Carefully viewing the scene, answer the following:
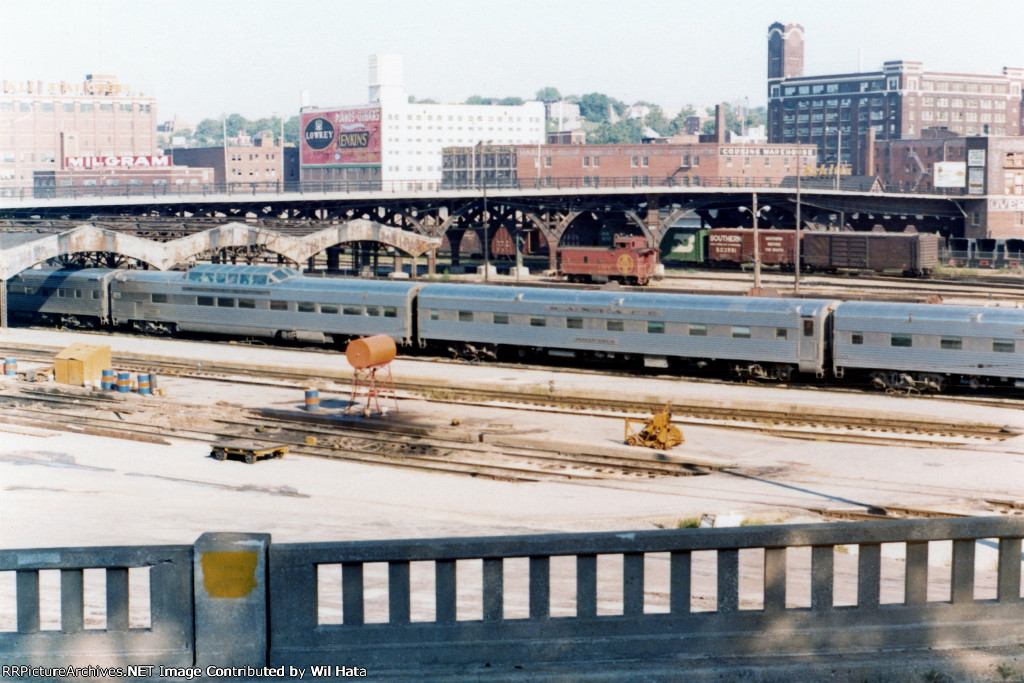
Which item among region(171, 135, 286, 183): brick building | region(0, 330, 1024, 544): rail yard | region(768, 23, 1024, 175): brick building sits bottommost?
region(0, 330, 1024, 544): rail yard

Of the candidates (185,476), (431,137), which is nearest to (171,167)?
(431,137)

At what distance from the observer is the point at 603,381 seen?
136 feet

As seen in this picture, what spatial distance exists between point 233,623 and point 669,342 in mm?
35041

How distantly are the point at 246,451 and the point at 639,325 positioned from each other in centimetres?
1708

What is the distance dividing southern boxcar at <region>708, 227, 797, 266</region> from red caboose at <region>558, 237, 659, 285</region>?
12.1m

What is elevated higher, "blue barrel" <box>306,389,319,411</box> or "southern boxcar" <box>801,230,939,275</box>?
"southern boxcar" <box>801,230,939,275</box>

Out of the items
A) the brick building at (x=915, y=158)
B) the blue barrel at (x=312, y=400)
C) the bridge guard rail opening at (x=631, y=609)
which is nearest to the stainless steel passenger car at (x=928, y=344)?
the blue barrel at (x=312, y=400)

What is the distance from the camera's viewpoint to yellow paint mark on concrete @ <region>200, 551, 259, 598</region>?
7.44 m

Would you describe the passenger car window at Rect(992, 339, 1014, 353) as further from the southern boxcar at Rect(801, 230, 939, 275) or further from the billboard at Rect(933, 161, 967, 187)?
the billboard at Rect(933, 161, 967, 187)

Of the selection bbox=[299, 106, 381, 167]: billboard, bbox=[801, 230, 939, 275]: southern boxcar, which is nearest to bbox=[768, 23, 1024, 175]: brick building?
bbox=[299, 106, 381, 167]: billboard

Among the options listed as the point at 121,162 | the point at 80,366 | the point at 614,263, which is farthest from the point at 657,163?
the point at 80,366

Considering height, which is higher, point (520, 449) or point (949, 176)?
point (949, 176)

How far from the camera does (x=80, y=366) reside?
41.3m

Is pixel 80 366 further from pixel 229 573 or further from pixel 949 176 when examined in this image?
pixel 949 176
